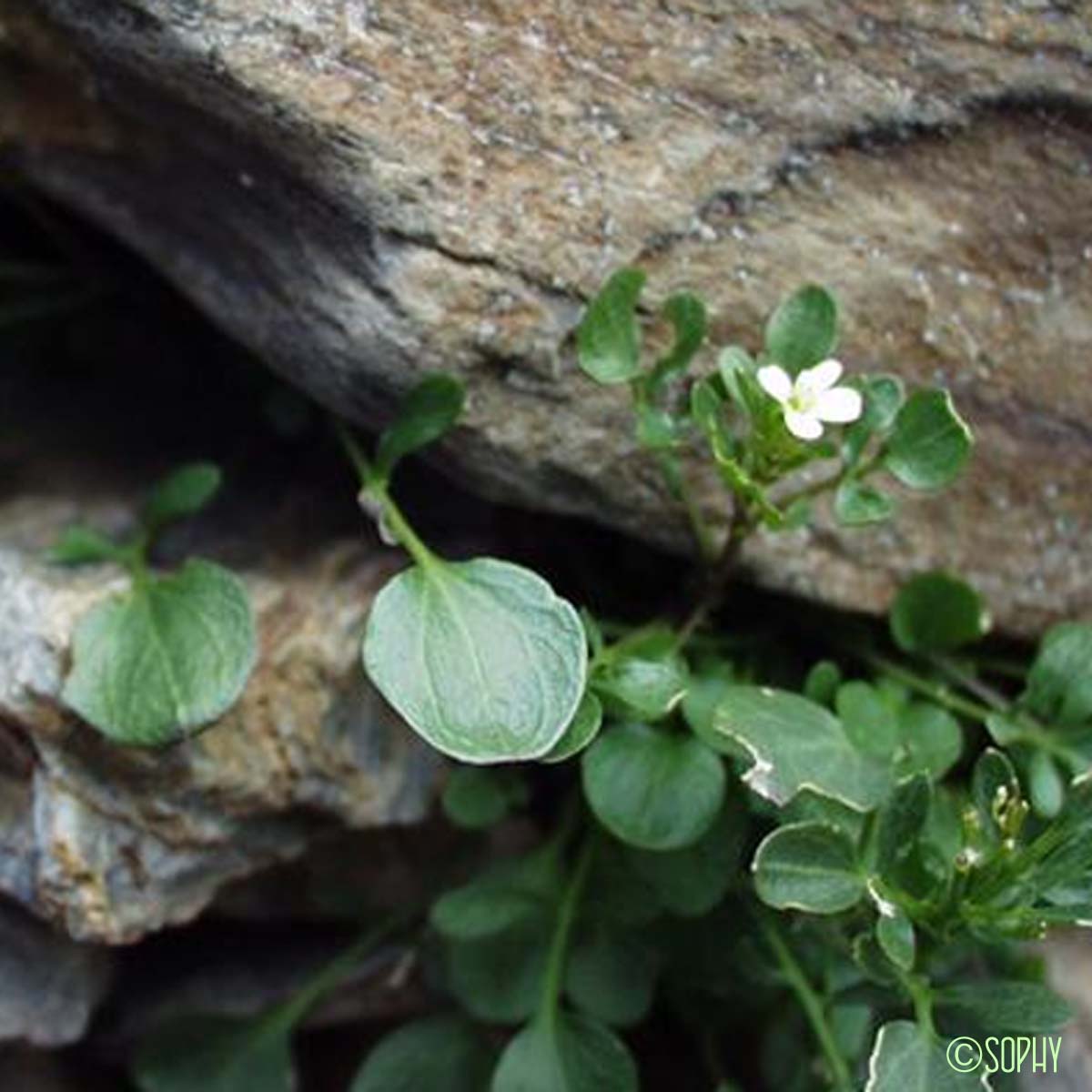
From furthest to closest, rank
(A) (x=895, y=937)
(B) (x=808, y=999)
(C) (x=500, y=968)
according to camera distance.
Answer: (C) (x=500, y=968)
(B) (x=808, y=999)
(A) (x=895, y=937)

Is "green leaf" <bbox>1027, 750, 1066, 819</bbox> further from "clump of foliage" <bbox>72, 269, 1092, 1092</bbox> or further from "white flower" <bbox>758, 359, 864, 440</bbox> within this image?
"white flower" <bbox>758, 359, 864, 440</bbox>

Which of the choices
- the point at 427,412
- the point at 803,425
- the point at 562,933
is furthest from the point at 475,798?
the point at 803,425

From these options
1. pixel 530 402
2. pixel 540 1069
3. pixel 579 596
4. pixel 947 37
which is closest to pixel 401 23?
pixel 530 402

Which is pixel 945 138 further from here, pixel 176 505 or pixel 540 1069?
pixel 540 1069

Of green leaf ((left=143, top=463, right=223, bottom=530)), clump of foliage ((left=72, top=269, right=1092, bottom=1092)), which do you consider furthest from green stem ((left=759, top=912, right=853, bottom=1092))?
green leaf ((left=143, top=463, right=223, bottom=530))

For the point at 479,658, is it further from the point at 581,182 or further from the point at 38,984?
the point at 38,984
